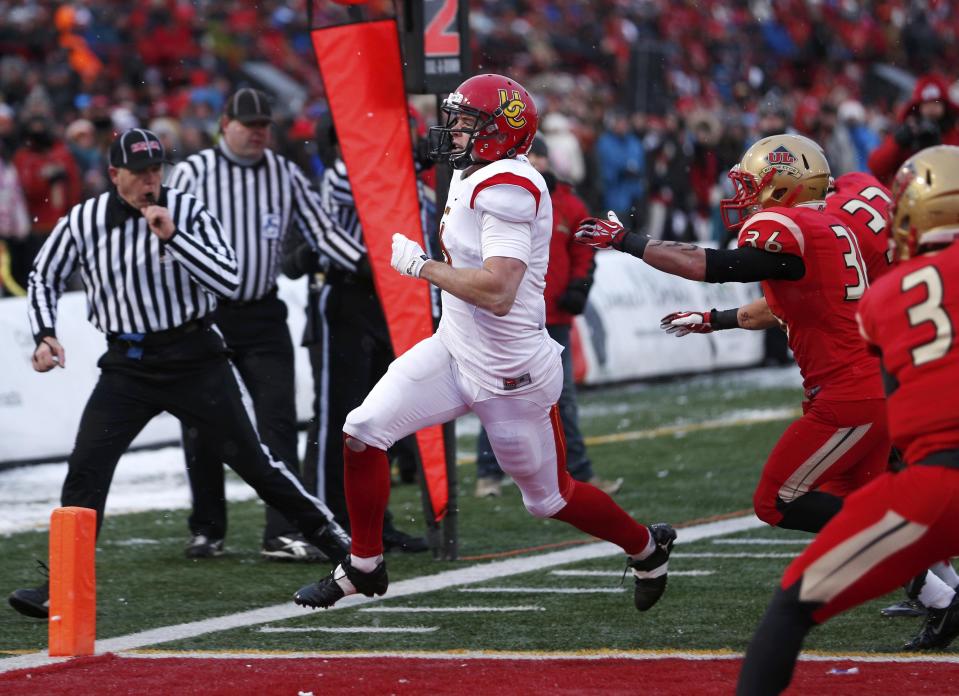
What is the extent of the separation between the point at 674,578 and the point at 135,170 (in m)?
2.53

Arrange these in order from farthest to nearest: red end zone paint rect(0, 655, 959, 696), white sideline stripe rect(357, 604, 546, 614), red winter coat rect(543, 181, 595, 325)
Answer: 1. red winter coat rect(543, 181, 595, 325)
2. white sideline stripe rect(357, 604, 546, 614)
3. red end zone paint rect(0, 655, 959, 696)

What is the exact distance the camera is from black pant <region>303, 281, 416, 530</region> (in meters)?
7.57

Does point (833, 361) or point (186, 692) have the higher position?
point (833, 361)

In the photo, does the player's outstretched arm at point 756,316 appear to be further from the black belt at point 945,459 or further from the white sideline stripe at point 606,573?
the black belt at point 945,459

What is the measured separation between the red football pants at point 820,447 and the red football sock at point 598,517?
43 centimetres

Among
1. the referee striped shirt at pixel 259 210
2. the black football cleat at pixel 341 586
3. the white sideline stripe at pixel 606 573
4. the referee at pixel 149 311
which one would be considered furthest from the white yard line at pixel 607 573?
the referee striped shirt at pixel 259 210

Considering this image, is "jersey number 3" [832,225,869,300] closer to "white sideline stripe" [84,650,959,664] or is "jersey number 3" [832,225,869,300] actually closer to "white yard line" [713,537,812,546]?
"white sideline stripe" [84,650,959,664]

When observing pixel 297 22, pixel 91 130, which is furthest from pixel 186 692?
pixel 297 22

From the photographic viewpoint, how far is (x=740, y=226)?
18.2 feet

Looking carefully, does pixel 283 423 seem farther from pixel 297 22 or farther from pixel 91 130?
pixel 297 22

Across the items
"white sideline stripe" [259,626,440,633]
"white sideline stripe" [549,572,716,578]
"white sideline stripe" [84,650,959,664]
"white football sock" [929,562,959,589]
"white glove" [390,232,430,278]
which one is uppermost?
"white glove" [390,232,430,278]

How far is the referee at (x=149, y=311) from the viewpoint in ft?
21.1

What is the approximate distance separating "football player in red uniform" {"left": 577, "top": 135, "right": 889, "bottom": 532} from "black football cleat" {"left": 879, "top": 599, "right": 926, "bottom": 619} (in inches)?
19.0

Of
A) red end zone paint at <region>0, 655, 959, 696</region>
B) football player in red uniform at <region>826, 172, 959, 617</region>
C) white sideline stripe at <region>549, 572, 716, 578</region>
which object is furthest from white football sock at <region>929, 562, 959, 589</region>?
white sideline stripe at <region>549, 572, 716, 578</region>
